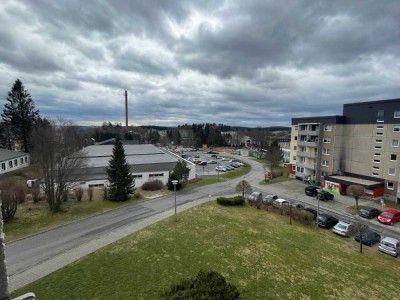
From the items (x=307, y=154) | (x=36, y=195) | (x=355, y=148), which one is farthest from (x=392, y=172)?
(x=36, y=195)

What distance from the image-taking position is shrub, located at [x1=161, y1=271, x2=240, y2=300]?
7.54m

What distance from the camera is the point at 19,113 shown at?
46312 millimetres

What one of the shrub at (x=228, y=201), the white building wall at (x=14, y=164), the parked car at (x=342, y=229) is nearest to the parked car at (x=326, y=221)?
the parked car at (x=342, y=229)

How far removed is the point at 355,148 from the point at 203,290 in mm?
38567

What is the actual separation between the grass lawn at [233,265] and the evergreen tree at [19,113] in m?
44.6

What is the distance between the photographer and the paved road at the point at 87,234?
1295 cm

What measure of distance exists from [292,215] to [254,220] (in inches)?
203

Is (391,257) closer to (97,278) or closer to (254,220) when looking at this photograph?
(254,220)

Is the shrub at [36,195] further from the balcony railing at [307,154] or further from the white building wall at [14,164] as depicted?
the balcony railing at [307,154]

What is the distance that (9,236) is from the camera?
1689cm

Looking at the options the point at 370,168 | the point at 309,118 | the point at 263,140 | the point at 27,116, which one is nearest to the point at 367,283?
the point at 370,168

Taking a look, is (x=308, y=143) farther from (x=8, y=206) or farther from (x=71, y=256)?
(x=8, y=206)

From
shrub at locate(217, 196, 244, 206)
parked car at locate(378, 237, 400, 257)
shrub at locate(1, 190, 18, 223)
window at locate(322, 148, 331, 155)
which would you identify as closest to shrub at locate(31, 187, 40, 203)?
shrub at locate(1, 190, 18, 223)

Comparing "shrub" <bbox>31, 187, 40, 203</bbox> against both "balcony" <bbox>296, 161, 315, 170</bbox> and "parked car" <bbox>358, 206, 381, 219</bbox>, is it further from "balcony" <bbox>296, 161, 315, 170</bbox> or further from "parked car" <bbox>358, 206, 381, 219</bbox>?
"balcony" <bbox>296, 161, 315, 170</bbox>
